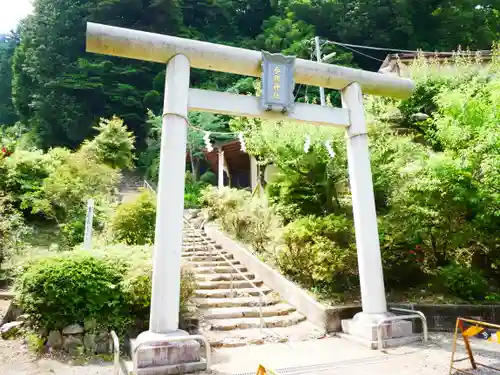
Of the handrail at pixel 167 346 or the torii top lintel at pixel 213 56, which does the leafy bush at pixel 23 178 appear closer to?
the torii top lintel at pixel 213 56

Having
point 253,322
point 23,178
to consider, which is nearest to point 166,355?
point 253,322

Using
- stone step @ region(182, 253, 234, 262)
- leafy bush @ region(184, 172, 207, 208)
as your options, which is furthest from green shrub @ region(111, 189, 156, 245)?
leafy bush @ region(184, 172, 207, 208)

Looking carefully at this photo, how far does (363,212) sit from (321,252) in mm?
1351

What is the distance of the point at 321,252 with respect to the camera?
8.45 meters

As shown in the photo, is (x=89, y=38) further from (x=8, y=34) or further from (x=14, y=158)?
(x=8, y=34)

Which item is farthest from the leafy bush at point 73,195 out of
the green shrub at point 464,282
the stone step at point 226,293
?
the green shrub at point 464,282

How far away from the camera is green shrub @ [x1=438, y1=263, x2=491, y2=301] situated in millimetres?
8938

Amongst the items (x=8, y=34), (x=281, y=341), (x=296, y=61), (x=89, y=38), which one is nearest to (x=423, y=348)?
(x=281, y=341)

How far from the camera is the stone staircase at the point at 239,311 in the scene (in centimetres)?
752

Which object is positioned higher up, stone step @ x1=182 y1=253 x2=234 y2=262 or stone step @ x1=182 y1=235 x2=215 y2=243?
stone step @ x1=182 y1=235 x2=215 y2=243

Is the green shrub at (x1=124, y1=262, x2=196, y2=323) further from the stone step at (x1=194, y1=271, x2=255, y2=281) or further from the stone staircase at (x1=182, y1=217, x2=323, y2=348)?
the stone step at (x1=194, y1=271, x2=255, y2=281)

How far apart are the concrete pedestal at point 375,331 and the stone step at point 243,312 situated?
5.48ft

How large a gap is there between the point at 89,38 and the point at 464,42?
96.6ft

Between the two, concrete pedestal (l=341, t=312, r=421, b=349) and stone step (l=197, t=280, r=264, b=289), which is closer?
concrete pedestal (l=341, t=312, r=421, b=349)
